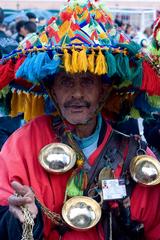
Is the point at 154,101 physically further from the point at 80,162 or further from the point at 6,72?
the point at 6,72

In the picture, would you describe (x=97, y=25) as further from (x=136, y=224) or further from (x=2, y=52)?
(x=2, y=52)

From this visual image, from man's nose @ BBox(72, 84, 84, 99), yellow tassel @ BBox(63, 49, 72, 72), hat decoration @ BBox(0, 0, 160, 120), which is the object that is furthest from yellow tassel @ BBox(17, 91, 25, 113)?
yellow tassel @ BBox(63, 49, 72, 72)

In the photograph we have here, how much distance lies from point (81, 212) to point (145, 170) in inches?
14.9

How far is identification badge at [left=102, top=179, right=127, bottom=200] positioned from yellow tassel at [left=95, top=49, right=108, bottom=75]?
0.52 m

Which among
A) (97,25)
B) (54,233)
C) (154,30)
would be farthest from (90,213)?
(154,30)

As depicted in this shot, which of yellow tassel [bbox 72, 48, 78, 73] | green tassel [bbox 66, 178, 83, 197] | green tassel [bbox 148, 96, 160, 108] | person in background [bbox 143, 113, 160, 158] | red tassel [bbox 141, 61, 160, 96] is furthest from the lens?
person in background [bbox 143, 113, 160, 158]

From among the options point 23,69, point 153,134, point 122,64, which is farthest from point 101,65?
point 153,134

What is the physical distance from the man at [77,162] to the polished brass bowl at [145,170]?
39 mm

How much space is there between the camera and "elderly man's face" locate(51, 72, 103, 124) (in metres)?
2.85

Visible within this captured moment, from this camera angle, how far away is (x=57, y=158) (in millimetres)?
2844

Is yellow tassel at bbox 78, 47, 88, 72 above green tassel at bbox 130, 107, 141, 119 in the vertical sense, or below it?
above

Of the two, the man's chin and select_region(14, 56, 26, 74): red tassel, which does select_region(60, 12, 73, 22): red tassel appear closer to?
select_region(14, 56, 26, 74): red tassel

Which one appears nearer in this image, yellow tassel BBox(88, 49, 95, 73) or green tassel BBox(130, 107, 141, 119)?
yellow tassel BBox(88, 49, 95, 73)

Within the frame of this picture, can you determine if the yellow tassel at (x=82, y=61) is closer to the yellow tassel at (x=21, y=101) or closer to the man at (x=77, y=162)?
the man at (x=77, y=162)
